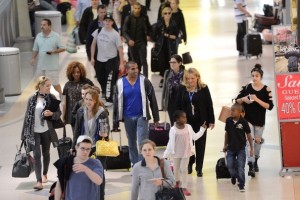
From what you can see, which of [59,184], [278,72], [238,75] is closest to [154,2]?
[238,75]

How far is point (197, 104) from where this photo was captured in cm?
1641

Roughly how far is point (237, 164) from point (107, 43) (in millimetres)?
6247

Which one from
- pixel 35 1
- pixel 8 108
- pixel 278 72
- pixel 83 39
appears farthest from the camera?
pixel 35 1

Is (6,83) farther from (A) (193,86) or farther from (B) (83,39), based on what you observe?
(A) (193,86)

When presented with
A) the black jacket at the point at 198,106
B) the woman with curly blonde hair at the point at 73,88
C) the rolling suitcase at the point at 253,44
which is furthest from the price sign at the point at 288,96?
the rolling suitcase at the point at 253,44

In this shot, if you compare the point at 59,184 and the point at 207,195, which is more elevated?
the point at 59,184

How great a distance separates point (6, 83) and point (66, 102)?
7546 mm

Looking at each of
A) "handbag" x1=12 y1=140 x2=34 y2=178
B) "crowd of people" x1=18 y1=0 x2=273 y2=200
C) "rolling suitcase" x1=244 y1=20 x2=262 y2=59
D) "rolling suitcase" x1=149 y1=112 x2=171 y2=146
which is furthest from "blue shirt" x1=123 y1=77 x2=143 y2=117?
"rolling suitcase" x1=244 y1=20 x2=262 y2=59

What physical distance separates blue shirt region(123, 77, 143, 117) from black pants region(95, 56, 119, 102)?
5435 millimetres

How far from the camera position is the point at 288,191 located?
15.7m

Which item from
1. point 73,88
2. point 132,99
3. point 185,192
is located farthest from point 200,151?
point 73,88

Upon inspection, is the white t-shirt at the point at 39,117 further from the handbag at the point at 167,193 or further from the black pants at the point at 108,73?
the black pants at the point at 108,73

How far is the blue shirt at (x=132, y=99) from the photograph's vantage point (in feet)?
53.4

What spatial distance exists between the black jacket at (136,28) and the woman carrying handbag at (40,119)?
7618 mm
